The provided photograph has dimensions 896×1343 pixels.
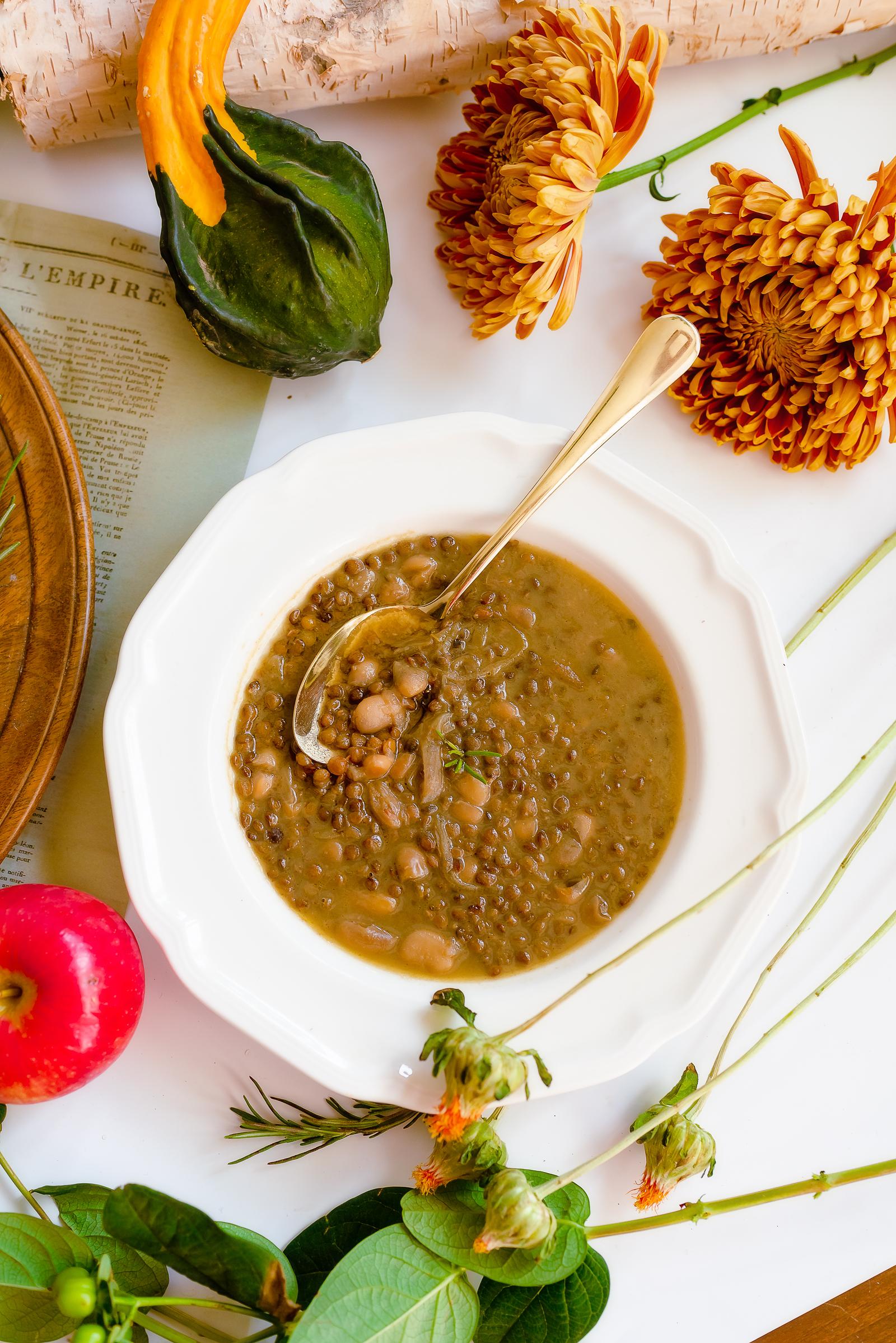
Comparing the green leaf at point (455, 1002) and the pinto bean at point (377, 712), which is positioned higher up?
the pinto bean at point (377, 712)

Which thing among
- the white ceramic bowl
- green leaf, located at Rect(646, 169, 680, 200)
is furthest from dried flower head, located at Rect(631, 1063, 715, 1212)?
green leaf, located at Rect(646, 169, 680, 200)

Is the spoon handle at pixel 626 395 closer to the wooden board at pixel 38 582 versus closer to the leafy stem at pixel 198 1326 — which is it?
the wooden board at pixel 38 582

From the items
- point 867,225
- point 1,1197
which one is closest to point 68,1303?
point 1,1197

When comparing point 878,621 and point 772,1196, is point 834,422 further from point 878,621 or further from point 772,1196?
point 772,1196

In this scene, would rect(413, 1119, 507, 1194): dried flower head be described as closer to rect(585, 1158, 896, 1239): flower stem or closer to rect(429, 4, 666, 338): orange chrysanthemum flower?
rect(585, 1158, 896, 1239): flower stem

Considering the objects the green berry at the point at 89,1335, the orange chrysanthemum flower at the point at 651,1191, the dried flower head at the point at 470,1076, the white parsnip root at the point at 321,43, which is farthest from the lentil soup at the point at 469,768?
the white parsnip root at the point at 321,43

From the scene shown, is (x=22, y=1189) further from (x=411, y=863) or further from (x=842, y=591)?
(x=842, y=591)
